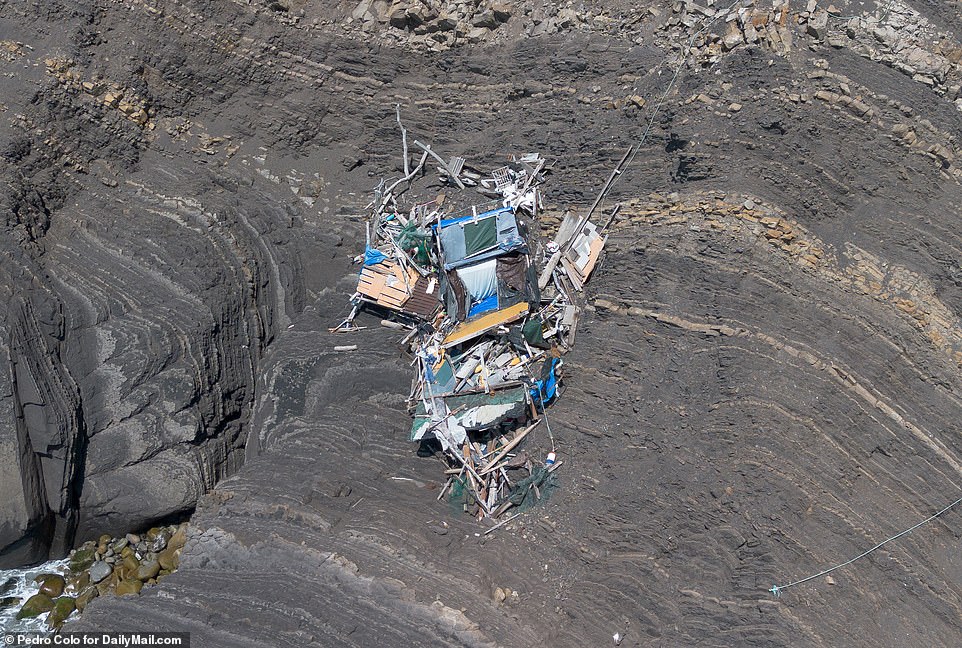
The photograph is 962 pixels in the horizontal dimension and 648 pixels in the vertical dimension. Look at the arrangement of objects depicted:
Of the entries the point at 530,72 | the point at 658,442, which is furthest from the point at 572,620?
the point at 530,72

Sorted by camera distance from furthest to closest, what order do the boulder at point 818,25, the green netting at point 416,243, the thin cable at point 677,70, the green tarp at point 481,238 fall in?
the green netting at point 416,243
the green tarp at point 481,238
the thin cable at point 677,70
the boulder at point 818,25

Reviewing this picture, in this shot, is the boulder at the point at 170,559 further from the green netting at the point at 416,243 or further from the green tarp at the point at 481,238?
the green tarp at the point at 481,238

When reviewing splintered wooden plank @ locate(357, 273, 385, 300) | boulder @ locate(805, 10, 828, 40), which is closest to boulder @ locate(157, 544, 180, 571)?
splintered wooden plank @ locate(357, 273, 385, 300)

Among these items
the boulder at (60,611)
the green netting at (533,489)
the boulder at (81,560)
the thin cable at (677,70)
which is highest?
the thin cable at (677,70)

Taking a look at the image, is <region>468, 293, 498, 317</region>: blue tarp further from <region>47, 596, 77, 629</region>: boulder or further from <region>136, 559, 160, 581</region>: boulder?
→ <region>47, 596, 77, 629</region>: boulder

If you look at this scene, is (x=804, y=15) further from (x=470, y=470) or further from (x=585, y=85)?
(x=470, y=470)

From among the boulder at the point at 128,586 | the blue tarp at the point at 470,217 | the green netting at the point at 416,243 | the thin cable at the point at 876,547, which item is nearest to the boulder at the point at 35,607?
Answer: the boulder at the point at 128,586
